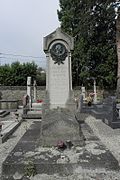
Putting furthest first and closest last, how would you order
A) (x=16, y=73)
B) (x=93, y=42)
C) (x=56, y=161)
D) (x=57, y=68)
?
(x=16, y=73)
(x=93, y=42)
(x=57, y=68)
(x=56, y=161)

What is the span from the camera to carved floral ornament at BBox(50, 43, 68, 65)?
9.52 metres

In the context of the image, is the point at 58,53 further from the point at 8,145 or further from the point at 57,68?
the point at 8,145

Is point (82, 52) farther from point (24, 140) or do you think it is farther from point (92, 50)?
point (24, 140)

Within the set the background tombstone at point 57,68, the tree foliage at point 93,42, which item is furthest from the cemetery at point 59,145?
the tree foliage at point 93,42

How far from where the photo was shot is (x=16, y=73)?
3231 cm

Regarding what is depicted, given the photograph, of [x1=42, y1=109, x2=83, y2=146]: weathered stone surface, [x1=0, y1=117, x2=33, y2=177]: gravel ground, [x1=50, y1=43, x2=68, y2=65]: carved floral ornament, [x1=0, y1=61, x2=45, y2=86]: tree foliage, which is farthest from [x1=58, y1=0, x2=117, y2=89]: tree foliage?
[x1=42, y1=109, x2=83, y2=146]: weathered stone surface

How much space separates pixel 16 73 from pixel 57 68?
23347 millimetres

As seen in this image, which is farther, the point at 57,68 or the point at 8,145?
the point at 57,68

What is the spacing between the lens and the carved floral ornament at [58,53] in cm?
952

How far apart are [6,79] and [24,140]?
25.7m

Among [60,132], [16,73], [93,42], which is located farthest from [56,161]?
[16,73]

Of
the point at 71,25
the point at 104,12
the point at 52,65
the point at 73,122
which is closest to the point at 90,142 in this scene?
the point at 73,122

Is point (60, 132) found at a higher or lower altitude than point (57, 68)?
lower

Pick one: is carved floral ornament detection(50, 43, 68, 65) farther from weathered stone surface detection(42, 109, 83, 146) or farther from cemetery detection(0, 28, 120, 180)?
weathered stone surface detection(42, 109, 83, 146)
